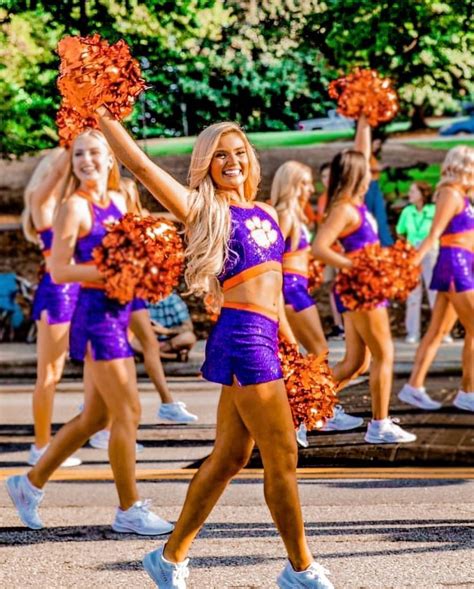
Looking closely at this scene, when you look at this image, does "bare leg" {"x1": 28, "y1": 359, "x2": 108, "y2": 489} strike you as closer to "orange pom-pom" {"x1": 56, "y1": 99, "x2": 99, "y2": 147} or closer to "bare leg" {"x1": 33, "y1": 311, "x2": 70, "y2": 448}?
"orange pom-pom" {"x1": 56, "y1": 99, "x2": 99, "y2": 147}

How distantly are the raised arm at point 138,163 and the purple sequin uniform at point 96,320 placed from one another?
1396 mm

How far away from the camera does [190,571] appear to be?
4.93 m

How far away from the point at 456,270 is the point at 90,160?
3.26 metres

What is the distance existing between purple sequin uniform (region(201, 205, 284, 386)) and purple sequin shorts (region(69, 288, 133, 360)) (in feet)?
3.97

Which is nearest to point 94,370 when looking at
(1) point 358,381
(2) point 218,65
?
(1) point 358,381

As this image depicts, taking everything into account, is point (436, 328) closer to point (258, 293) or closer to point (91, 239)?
point (91, 239)

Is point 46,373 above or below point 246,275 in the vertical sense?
below

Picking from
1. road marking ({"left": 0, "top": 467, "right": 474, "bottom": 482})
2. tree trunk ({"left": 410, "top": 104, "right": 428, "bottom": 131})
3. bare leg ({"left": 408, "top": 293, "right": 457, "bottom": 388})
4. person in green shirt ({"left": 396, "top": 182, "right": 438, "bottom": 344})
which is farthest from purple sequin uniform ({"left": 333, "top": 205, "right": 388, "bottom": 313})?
tree trunk ({"left": 410, "top": 104, "right": 428, "bottom": 131})

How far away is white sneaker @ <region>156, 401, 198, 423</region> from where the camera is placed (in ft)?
29.0

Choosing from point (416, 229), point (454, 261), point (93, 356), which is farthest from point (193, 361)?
point (93, 356)

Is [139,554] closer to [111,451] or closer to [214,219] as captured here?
[111,451]

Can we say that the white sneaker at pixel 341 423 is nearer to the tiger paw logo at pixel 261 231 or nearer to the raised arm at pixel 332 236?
the raised arm at pixel 332 236

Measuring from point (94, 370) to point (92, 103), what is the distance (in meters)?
1.65

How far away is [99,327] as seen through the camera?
18.8ft
